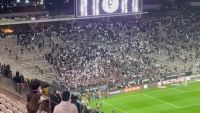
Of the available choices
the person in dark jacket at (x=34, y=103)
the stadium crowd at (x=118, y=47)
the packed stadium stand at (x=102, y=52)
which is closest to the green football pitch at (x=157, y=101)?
the packed stadium stand at (x=102, y=52)

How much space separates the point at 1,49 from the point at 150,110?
730 inches

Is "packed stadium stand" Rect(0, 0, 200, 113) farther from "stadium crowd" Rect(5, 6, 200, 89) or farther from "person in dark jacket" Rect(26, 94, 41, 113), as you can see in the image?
"person in dark jacket" Rect(26, 94, 41, 113)

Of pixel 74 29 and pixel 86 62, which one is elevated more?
pixel 74 29

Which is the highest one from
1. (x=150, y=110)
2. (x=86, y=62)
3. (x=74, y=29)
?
(x=74, y=29)

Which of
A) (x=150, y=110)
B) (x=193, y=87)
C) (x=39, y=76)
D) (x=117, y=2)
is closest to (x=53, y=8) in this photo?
(x=117, y=2)

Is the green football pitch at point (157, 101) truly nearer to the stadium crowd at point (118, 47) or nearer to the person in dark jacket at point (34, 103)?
the stadium crowd at point (118, 47)

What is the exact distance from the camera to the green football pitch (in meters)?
36.9

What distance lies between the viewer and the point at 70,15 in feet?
175

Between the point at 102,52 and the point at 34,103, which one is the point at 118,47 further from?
the point at 34,103

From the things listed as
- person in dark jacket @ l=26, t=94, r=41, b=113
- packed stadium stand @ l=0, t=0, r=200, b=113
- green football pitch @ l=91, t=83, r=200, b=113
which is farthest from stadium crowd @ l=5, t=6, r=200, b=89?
person in dark jacket @ l=26, t=94, r=41, b=113

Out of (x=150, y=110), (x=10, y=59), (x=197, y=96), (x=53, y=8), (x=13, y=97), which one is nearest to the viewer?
(x=13, y=97)

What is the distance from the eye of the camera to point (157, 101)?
39.5 m

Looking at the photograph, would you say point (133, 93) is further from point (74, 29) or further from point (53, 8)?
point (53, 8)

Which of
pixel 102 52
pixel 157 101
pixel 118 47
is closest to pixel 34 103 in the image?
pixel 157 101
